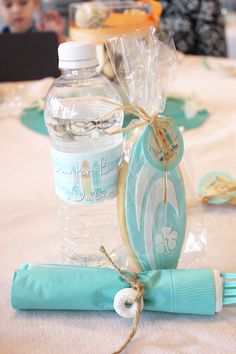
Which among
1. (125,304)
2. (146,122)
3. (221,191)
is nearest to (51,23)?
(221,191)

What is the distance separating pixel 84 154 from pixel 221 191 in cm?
29

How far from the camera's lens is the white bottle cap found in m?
0.43

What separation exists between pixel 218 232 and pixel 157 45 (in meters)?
0.26

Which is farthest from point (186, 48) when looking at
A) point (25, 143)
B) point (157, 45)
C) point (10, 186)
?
point (157, 45)

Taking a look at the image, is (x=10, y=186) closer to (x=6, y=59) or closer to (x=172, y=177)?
(x=172, y=177)

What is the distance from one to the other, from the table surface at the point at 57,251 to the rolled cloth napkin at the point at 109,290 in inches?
0.5

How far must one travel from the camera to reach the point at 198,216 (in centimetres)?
57

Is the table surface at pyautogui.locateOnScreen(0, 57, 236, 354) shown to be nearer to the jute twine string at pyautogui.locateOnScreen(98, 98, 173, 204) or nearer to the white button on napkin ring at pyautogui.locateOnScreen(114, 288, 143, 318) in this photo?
the white button on napkin ring at pyautogui.locateOnScreen(114, 288, 143, 318)

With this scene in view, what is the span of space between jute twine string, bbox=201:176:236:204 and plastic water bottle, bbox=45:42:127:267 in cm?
17

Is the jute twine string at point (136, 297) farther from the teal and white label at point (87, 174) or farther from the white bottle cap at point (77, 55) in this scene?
the white bottle cap at point (77, 55)

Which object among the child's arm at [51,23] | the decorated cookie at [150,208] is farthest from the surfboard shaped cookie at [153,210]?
the child's arm at [51,23]

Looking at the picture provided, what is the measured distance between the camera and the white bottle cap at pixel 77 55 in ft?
1.42

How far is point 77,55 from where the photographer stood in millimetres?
432

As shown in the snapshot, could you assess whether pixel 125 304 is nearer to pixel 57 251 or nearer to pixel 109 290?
pixel 109 290
